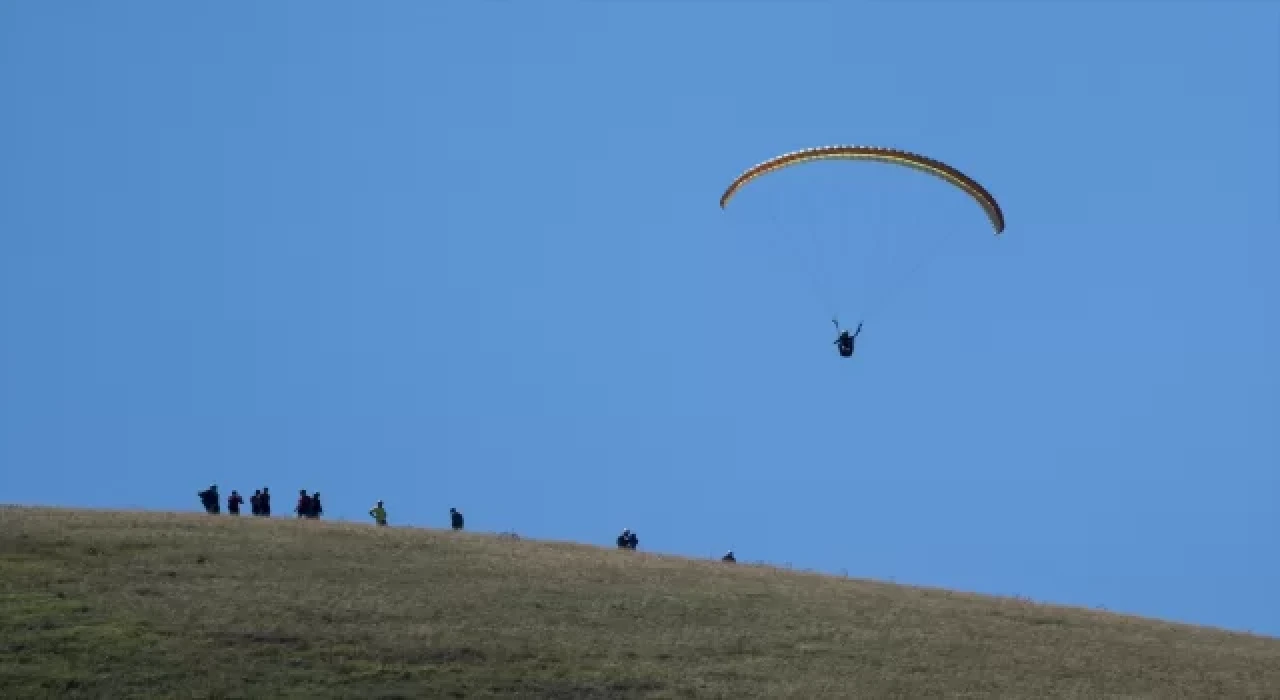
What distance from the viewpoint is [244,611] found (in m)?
34.0

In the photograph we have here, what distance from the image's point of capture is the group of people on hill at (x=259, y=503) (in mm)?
46000

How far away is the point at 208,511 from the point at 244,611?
40.7 feet

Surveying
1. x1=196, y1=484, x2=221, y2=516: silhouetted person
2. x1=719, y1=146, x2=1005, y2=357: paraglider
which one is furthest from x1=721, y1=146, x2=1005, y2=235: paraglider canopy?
x1=196, y1=484, x2=221, y2=516: silhouetted person

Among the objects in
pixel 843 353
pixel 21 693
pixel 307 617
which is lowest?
pixel 21 693

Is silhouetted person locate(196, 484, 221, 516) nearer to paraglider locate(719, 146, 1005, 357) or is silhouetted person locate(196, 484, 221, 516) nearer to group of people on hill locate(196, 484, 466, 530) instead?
group of people on hill locate(196, 484, 466, 530)

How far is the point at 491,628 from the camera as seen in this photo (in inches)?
1353

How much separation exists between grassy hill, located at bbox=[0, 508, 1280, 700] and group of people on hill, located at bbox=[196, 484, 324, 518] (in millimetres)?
2456

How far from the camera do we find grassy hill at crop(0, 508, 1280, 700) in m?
30.9

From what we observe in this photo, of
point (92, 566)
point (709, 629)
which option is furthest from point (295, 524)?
point (709, 629)

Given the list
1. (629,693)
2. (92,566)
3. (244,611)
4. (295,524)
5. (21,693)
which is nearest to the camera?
(21,693)

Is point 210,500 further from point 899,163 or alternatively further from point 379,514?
point 899,163

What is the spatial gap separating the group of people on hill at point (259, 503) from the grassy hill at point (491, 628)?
2456 mm

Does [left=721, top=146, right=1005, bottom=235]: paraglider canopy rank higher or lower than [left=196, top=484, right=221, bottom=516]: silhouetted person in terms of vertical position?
higher

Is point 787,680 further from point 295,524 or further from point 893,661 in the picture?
point 295,524
